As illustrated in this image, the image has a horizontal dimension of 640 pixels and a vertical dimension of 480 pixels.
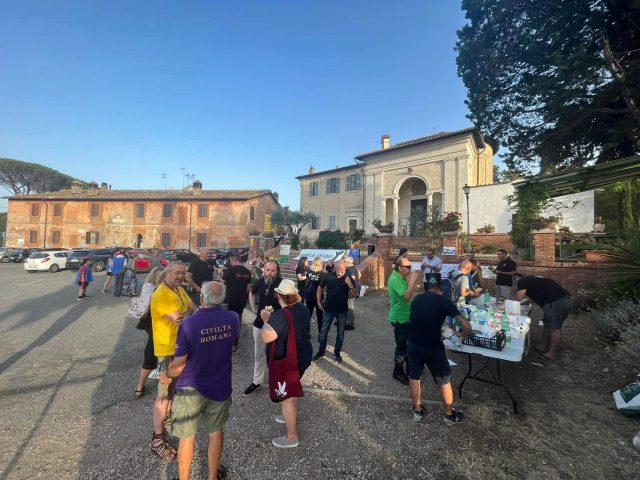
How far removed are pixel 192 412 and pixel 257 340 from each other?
6.05ft

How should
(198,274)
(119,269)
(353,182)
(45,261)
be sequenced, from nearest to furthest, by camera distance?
(198,274) < (119,269) < (45,261) < (353,182)

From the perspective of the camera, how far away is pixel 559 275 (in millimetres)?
8664

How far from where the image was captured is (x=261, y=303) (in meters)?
4.40

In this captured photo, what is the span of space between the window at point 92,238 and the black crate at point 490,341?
137 ft

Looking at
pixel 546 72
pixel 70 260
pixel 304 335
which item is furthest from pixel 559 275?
pixel 70 260

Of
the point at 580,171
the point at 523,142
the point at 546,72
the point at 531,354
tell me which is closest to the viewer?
the point at 531,354

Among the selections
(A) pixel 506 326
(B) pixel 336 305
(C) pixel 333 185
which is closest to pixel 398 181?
(C) pixel 333 185

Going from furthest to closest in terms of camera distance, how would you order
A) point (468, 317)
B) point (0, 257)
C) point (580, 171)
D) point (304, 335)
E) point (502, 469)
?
point (0, 257) → point (580, 171) → point (468, 317) → point (304, 335) → point (502, 469)

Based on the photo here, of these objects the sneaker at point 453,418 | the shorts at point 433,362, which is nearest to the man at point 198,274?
the shorts at point 433,362

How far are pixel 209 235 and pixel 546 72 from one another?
3184cm

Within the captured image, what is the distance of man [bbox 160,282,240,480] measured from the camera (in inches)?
92.4

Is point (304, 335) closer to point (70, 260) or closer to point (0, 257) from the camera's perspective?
point (70, 260)

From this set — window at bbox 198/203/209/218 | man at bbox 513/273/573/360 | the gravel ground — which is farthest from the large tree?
window at bbox 198/203/209/218

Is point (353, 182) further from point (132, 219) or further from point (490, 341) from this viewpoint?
point (132, 219)
